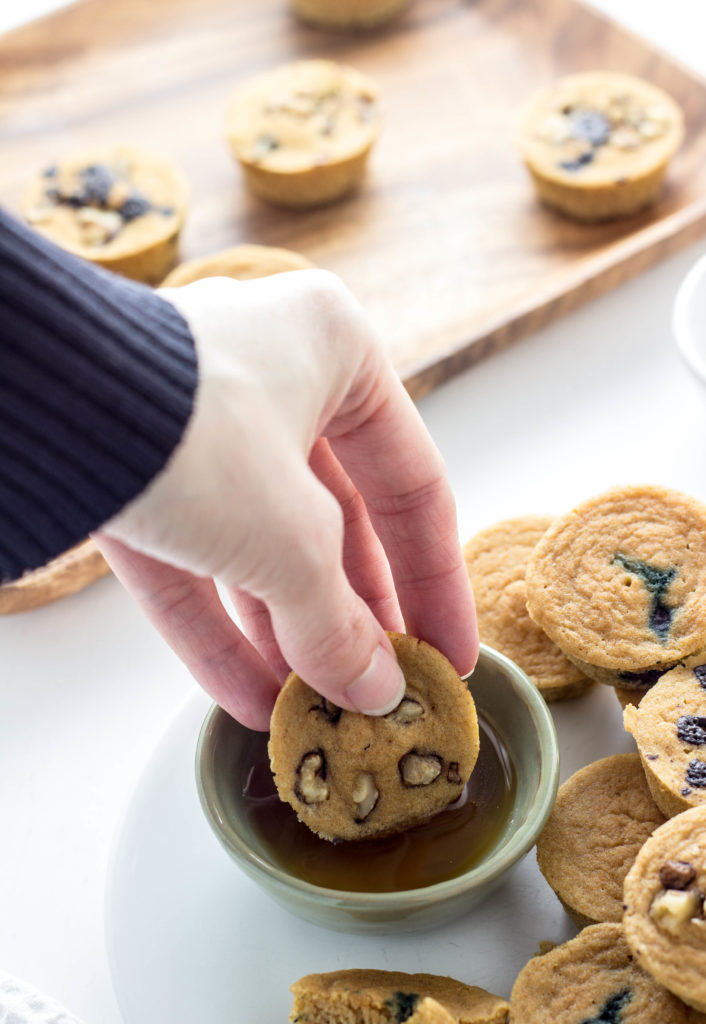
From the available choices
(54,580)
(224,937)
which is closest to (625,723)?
(224,937)

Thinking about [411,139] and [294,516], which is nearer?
[294,516]

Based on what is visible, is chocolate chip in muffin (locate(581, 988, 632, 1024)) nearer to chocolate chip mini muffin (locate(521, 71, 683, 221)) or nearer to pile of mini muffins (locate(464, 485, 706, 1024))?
pile of mini muffins (locate(464, 485, 706, 1024))

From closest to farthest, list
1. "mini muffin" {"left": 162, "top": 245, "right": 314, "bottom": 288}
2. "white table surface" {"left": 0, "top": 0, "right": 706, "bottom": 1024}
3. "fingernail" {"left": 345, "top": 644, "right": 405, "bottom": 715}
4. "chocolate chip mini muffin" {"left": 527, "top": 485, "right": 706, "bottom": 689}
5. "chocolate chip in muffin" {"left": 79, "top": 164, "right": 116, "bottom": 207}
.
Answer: "fingernail" {"left": 345, "top": 644, "right": 405, "bottom": 715} → "chocolate chip mini muffin" {"left": 527, "top": 485, "right": 706, "bottom": 689} → "white table surface" {"left": 0, "top": 0, "right": 706, "bottom": 1024} → "mini muffin" {"left": 162, "top": 245, "right": 314, "bottom": 288} → "chocolate chip in muffin" {"left": 79, "top": 164, "right": 116, "bottom": 207}

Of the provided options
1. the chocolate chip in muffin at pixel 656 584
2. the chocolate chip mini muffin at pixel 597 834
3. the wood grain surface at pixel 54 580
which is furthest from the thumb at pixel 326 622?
the wood grain surface at pixel 54 580

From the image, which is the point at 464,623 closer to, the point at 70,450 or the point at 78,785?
the point at 70,450

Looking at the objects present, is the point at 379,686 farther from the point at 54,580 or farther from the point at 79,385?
the point at 54,580

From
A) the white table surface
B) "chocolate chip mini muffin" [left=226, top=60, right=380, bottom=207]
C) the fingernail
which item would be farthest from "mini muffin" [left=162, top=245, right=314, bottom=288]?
the fingernail

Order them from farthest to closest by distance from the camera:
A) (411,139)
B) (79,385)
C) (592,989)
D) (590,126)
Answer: (411,139) < (590,126) < (592,989) < (79,385)

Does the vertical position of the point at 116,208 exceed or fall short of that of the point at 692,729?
it exceeds it
